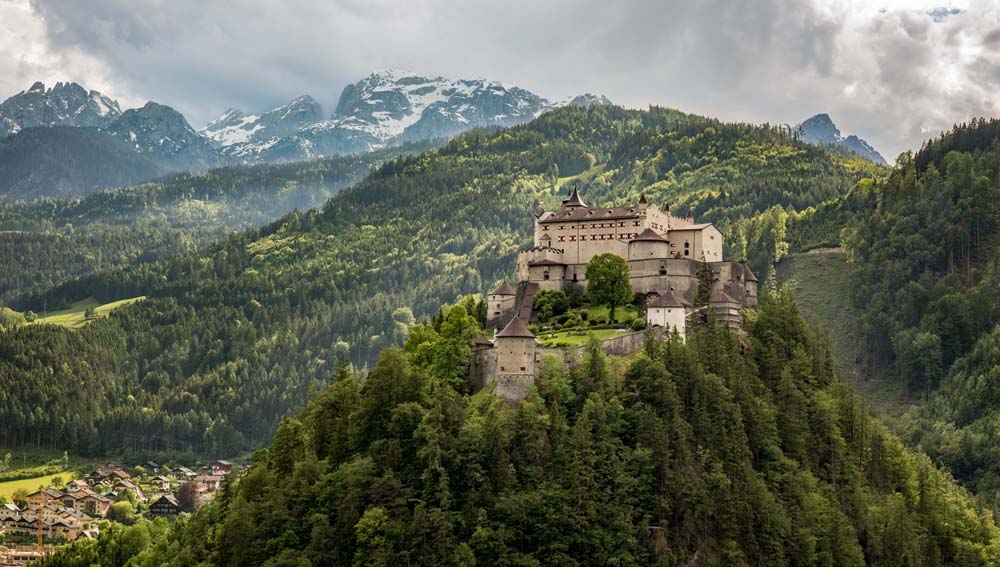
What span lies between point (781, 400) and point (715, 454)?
1437cm

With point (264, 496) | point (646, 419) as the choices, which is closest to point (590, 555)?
point (646, 419)

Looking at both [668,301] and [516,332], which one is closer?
[516,332]

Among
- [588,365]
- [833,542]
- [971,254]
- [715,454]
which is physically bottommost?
[833,542]

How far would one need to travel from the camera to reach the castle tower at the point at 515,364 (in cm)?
9831

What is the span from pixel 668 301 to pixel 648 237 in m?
15.6

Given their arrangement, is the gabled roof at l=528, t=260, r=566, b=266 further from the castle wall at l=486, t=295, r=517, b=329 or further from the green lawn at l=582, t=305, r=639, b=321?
the green lawn at l=582, t=305, r=639, b=321

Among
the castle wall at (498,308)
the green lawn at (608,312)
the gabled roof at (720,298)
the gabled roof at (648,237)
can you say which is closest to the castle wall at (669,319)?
the green lawn at (608,312)

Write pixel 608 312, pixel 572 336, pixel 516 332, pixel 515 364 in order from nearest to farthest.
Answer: pixel 515 364, pixel 516 332, pixel 572 336, pixel 608 312

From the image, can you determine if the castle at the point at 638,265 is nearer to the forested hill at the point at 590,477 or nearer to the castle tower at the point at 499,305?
the castle tower at the point at 499,305

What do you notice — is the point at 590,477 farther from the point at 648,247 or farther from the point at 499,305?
the point at 648,247

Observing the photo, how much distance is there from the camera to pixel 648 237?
12431cm

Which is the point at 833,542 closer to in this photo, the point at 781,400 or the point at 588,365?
the point at 781,400

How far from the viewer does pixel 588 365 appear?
100312 millimetres

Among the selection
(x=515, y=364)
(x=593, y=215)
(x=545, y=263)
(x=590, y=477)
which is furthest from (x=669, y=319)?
(x=593, y=215)
